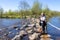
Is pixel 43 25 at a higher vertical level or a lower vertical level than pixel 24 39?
higher

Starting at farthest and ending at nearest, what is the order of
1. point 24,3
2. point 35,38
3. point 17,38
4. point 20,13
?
point 20,13, point 24,3, point 17,38, point 35,38

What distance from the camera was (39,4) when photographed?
286 ft

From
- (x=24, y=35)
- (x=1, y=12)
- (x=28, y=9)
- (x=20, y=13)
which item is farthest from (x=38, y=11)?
(x=24, y=35)

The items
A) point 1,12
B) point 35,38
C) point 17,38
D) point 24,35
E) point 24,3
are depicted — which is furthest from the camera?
point 1,12

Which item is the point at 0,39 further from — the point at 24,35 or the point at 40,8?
the point at 40,8

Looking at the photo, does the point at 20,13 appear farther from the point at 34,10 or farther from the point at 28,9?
the point at 34,10

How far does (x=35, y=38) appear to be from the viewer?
14.6m

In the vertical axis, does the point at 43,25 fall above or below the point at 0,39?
above

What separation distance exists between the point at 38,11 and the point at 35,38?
70163mm

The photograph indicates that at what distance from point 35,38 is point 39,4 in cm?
7302

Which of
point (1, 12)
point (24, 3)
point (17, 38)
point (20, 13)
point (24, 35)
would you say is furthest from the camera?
point (1, 12)

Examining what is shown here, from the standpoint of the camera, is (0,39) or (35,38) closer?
(35,38)

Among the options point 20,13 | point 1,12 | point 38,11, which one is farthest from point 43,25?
point 1,12

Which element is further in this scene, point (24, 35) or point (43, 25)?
point (24, 35)
